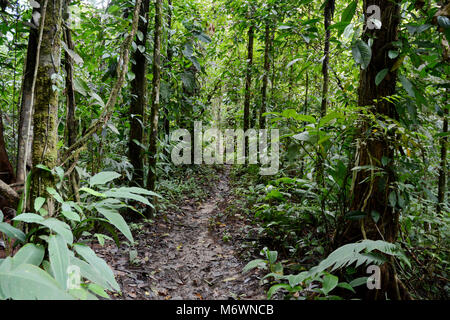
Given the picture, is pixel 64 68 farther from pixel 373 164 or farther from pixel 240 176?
pixel 240 176

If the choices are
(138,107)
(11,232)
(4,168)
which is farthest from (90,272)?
(138,107)

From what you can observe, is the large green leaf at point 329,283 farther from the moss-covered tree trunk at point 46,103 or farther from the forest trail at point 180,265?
→ the moss-covered tree trunk at point 46,103

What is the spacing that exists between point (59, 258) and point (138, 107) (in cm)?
321

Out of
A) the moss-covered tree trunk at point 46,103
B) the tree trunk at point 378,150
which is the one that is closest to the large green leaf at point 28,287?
the moss-covered tree trunk at point 46,103

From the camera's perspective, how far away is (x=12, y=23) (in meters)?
2.45

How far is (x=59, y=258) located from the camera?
1.30 m

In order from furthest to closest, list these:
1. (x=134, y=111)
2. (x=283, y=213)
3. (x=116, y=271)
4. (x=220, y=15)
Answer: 1. (x=220, y=15)
2. (x=134, y=111)
3. (x=283, y=213)
4. (x=116, y=271)

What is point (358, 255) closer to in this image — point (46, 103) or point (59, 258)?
point (59, 258)

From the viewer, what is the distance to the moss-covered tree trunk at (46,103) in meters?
1.66

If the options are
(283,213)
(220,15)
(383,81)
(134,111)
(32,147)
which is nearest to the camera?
(32,147)

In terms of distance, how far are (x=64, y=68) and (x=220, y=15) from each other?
5828 millimetres

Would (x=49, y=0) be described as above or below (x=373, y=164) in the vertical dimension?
above

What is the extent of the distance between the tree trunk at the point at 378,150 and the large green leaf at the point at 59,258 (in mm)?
1867
